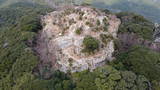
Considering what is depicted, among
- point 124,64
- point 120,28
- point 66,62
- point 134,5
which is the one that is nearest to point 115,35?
point 120,28

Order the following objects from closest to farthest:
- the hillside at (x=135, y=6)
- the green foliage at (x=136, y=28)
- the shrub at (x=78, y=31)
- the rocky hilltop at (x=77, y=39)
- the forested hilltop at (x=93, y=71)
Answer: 1. the forested hilltop at (x=93, y=71)
2. the rocky hilltop at (x=77, y=39)
3. the shrub at (x=78, y=31)
4. the green foliage at (x=136, y=28)
5. the hillside at (x=135, y=6)

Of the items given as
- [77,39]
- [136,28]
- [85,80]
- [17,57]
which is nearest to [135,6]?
[136,28]

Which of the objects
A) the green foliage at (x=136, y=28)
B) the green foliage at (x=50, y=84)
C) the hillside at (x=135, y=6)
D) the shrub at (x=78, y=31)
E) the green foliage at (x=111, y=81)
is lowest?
the hillside at (x=135, y=6)

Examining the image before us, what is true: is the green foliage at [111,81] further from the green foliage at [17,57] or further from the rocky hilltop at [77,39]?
the green foliage at [17,57]

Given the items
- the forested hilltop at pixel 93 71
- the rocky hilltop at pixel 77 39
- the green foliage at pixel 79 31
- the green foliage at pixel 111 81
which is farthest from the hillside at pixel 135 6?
the green foliage at pixel 111 81

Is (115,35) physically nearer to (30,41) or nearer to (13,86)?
(30,41)

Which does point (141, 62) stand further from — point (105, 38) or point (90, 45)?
point (90, 45)
